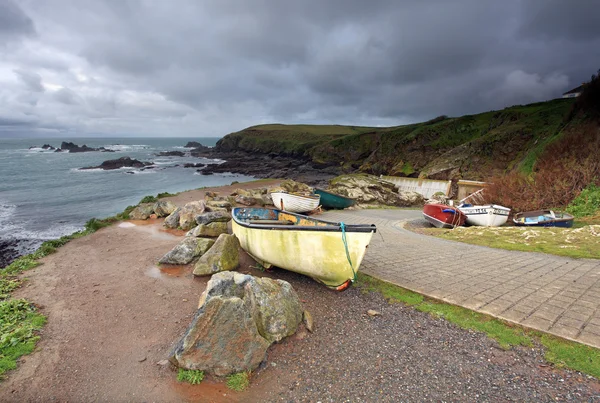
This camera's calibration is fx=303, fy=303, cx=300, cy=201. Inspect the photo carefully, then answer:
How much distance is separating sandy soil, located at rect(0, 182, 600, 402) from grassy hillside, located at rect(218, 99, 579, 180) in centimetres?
2297

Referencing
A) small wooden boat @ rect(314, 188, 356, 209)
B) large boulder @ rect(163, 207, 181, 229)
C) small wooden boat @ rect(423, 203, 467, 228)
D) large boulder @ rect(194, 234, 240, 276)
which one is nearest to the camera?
large boulder @ rect(194, 234, 240, 276)

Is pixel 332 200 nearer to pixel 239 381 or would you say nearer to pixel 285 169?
pixel 239 381

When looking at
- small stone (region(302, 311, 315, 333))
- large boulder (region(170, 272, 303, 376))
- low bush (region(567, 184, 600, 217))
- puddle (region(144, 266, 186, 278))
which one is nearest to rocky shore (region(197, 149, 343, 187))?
low bush (region(567, 184, 600, 217))

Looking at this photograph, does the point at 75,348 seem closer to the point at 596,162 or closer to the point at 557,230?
the point at 557,230

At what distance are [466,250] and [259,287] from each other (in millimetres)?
8044

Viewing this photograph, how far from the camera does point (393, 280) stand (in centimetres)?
743

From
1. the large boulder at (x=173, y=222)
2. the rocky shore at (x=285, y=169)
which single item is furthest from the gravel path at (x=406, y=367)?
the rocky shore at (x=285, y=169)

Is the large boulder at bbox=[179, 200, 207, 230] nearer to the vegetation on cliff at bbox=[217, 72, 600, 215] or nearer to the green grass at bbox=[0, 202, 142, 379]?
the green grass at bbox=[0, 202, 142, 379]

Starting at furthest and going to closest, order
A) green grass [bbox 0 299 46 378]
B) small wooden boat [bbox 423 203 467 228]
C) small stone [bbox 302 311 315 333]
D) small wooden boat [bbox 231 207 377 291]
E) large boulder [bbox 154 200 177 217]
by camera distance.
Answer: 1. large boulder [bbox 154 200 177 217]
2. small wooden boat [bbox 423 203 467 228]
3. small wooden boat [bbox 231 207 377 291]
4. small stone [bbox 302 311 315 333]
5. green grass [bbox 0 299 46 378]

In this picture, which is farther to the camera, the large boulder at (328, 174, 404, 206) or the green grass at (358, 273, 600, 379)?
the large boulder at (328, 174, 404, 206)

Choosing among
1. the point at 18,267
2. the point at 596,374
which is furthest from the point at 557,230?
the point at 18,267

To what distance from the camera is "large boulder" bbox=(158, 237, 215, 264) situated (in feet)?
30.9

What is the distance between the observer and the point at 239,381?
13.9ft

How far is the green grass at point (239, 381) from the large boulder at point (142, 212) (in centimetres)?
1614
